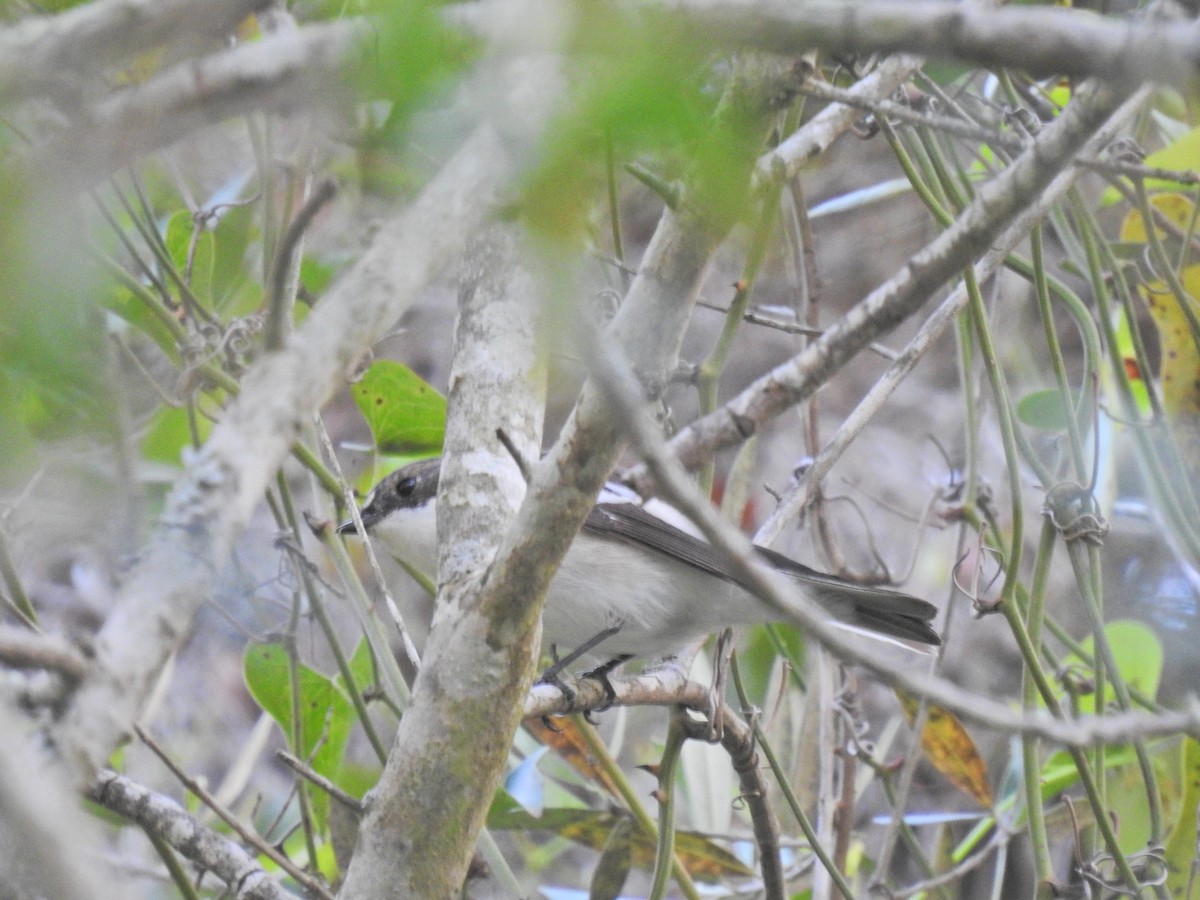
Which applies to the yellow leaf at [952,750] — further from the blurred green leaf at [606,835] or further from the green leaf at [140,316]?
the green leaf at [140,316]

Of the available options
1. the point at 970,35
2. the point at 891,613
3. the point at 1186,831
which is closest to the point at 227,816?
the point at 891,613

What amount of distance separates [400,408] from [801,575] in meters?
1.15

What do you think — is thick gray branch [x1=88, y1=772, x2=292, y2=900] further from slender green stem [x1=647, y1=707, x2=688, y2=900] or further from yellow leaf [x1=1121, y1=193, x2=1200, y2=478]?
yellow leaf [x1=1121, y1=193, x2=1200, y2=478]

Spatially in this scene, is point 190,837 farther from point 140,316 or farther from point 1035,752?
point 1035,752

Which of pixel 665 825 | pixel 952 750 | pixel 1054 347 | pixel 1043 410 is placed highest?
pixel 1043 410

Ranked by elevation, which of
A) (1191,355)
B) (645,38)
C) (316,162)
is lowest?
(645,38)

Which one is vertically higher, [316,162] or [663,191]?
[663,191]

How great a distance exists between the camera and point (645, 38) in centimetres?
104

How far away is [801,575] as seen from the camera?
10.4ft

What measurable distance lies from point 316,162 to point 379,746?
154cm

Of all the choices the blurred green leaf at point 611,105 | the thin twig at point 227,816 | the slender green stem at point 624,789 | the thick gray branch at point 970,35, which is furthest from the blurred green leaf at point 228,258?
the thick gray branch at point 970,35

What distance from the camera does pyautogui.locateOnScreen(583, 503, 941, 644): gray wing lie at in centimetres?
311

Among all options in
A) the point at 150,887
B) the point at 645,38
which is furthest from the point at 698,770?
the point at 645,38

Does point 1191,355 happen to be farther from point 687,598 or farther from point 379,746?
point 379,746
